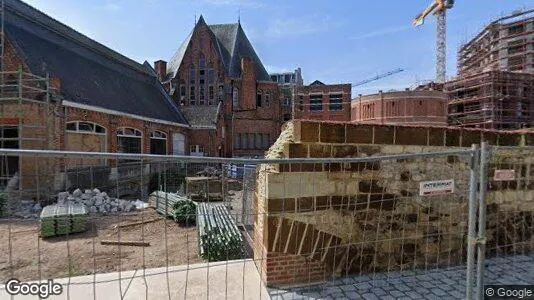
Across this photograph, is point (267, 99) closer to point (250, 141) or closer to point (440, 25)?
point (250, 141)

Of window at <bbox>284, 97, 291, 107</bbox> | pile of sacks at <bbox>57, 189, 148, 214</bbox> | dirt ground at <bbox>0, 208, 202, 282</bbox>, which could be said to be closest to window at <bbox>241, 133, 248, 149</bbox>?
window at <bbox>284, 97, 291, 107</bbox>

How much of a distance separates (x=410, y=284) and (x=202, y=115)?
101ft

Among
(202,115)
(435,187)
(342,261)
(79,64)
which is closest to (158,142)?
(79,64)

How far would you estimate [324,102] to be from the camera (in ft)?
150

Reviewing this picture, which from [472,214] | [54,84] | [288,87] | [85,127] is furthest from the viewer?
[288,87]

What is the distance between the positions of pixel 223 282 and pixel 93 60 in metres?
24.1

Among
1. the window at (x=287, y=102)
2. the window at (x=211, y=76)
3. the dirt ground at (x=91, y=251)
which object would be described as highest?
the window at (x=211, y=76)

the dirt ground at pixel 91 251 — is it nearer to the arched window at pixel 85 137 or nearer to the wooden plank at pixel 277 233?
the wooden plank at pixel 277 233

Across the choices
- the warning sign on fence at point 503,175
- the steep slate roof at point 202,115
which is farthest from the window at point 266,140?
the warning sign on fence at point 503,175

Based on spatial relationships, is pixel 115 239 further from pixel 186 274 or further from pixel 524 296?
pixel 524 296

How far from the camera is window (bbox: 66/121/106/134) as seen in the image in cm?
1680

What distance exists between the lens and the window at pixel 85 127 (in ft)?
55.1

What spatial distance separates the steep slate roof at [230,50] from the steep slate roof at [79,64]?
10.8m

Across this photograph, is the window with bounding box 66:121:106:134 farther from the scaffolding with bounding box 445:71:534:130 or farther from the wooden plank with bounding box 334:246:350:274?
the scaffolding with bounding box 445:71:534:130
